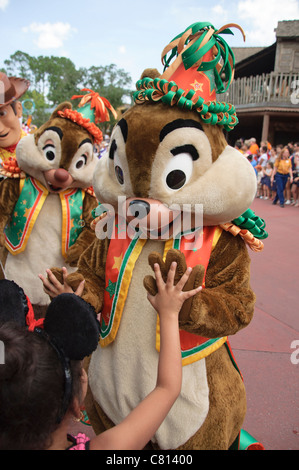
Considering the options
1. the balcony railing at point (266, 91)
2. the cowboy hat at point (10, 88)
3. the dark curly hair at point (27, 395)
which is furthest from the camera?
the balcony railing at point (266, 91)

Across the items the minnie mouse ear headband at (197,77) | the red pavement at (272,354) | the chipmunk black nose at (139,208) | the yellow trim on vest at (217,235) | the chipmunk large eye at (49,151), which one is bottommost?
the red pavement at (272,354)

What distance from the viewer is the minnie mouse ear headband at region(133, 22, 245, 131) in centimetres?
132

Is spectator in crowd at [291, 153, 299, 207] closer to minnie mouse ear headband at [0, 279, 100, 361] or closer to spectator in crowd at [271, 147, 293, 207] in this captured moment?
spectator in crowd at [271, 147, 293, 207]

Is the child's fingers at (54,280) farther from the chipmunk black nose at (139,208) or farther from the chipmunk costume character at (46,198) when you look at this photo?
the chipmunk costume character at (46,198)

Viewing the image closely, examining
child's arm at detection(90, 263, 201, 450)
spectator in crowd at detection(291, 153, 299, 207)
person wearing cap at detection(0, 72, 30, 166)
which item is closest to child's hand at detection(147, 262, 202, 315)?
child's arm at detection(90, 263, 201, 450)

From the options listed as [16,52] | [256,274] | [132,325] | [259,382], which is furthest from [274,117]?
[16,52]

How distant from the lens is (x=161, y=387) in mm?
1046

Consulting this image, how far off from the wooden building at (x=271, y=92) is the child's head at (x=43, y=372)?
13.0 m

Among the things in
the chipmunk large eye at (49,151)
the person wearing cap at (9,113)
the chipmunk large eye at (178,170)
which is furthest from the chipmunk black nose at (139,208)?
the person wearing cap at (9,113)

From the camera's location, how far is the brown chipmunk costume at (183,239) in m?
1.30

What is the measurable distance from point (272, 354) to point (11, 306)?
7.60ft

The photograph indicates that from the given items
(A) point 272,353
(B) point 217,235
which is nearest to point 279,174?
(A) point 272,353

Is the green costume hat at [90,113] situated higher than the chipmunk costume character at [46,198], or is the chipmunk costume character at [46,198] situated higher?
the green costume hat at [90,113]

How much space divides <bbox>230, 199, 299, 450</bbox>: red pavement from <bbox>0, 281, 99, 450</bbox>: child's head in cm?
150
